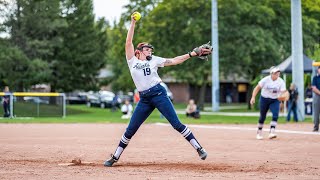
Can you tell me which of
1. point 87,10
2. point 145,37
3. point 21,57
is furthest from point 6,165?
point 87,10

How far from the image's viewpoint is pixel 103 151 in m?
14.1

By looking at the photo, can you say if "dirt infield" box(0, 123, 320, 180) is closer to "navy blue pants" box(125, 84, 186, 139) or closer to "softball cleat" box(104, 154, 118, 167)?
"softball cleat" box(104, 154, 118, 167)

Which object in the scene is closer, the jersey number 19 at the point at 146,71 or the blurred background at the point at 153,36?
the jersey number 19 at the point at 146,71

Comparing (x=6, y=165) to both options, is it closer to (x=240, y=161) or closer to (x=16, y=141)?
(x=240, y=161)

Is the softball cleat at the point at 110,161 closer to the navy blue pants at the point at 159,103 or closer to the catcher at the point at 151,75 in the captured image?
the catcher at the point at 151,75

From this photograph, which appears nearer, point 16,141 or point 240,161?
point 240,161

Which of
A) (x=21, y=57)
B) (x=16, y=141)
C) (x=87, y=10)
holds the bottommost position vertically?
(x=16, y=141)

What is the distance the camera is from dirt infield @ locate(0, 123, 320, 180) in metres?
9.74

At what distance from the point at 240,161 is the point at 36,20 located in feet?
124

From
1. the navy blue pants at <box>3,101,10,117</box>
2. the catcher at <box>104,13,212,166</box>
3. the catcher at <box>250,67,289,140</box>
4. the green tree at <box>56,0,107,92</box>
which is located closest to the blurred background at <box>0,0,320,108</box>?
the green tree at <box>56,0,107,92</box>

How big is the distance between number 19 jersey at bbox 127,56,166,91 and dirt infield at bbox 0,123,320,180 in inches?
56.6

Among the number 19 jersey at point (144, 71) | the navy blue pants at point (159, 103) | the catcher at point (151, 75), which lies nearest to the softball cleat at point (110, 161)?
the catcher at point (151, 75)

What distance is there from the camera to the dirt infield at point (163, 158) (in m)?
9.74

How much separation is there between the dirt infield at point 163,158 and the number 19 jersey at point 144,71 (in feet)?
4.72
